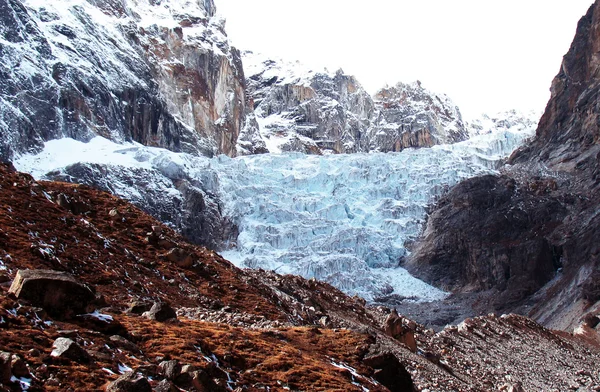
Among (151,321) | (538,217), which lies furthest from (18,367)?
(538,217)

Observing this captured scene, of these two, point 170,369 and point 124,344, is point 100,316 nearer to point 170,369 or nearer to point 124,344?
point 124,344

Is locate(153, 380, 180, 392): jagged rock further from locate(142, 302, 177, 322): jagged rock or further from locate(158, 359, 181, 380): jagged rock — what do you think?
locate(142, 302, 177, 322): jagged rock

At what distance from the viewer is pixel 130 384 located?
410 inches

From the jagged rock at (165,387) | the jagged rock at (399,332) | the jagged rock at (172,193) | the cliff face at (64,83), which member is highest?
the cliff face at (64,83)

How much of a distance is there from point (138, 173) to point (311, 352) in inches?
5970

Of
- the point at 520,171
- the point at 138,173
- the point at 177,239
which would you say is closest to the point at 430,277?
the point at 520,171

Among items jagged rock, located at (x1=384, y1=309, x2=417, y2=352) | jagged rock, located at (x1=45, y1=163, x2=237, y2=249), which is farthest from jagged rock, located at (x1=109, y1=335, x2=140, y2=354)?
jagged rock, located at (x1=45, y1=163, x2=237, y2=249)

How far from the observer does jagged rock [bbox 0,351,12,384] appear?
9.34m

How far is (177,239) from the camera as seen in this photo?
97.2 ft

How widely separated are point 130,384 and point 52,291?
358cm

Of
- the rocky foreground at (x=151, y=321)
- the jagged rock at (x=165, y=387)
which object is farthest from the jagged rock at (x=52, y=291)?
the jagged rock at (x=165, y=387)

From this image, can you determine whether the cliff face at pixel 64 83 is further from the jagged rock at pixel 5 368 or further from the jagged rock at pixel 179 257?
the jagged rock at pixel 5 368

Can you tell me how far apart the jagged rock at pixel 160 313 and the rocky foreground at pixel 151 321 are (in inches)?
1.5

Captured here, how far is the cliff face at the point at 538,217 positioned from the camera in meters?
134
